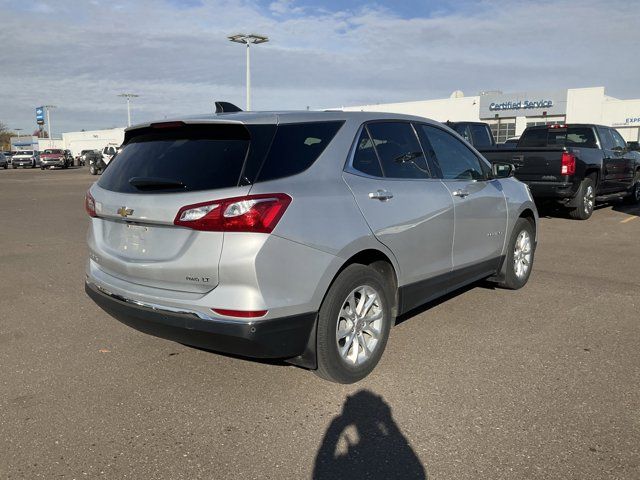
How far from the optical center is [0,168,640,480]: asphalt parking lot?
285 cm

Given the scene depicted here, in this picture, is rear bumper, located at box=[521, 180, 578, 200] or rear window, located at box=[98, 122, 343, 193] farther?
rear bumper, located at box=[521, 180, 578, 200]

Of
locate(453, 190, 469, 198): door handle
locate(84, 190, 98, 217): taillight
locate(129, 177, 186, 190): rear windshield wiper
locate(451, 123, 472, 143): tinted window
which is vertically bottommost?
locate(84, 190, 98, 217): taillight

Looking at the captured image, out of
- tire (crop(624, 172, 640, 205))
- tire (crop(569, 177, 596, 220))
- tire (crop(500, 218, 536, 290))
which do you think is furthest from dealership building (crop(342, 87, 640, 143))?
tire (crop(500, 218, 536, 290))

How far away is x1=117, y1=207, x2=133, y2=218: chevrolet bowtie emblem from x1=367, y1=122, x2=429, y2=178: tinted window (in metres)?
1.73

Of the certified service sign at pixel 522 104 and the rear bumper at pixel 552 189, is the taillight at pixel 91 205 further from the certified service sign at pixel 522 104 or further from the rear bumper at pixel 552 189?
the certified service sign at pixel 522 104

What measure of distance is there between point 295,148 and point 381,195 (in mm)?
739

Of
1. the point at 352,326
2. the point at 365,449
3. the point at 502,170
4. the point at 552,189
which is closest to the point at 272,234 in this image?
the point at 352,326

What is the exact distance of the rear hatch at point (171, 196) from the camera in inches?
124

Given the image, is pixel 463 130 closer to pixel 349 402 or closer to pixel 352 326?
pixel 352 326

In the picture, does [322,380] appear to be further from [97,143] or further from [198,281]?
[97,143]

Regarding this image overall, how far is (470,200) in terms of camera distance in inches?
191

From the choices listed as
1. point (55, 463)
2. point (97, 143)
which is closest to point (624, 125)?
point (55, 463)

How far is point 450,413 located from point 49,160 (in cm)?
5295

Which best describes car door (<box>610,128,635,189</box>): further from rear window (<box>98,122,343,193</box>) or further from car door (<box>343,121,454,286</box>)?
rear window (<box>98,122,343,193</box>)
